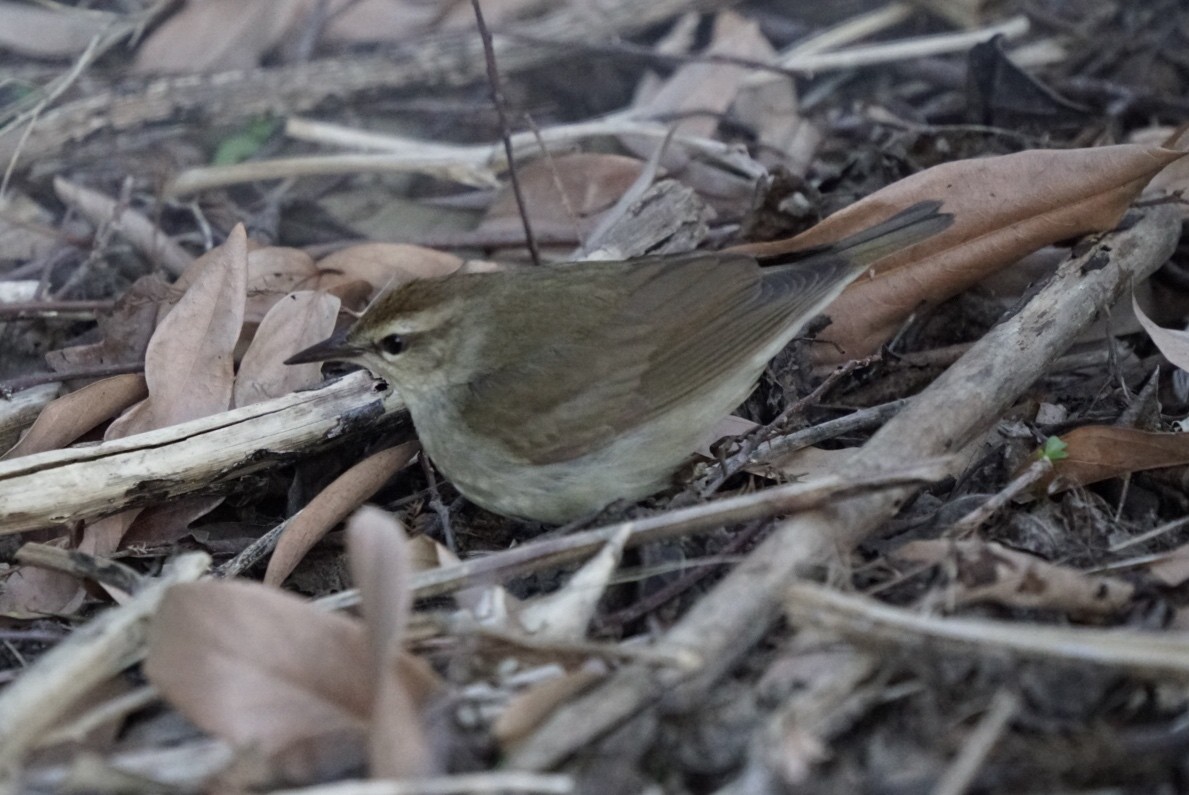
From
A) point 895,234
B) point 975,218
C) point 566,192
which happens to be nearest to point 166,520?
point 566,192

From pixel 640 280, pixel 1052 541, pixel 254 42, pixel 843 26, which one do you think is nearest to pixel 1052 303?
pixel 1052 541

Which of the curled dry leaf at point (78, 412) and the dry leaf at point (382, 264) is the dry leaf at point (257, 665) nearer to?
the curled dry leaf at point (78, 412)

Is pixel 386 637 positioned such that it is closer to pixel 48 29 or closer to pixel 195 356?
pixel 195 356

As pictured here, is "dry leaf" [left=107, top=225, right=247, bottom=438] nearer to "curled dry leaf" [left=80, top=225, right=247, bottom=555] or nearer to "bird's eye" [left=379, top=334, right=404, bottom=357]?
"curled dry leaf" [left=80, top=225, right=247, bottom=555]

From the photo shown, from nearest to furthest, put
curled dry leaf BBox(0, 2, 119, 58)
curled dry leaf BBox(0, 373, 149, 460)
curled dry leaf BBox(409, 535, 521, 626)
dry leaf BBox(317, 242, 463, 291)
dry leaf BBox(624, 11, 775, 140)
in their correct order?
1. curled dry leaf BBox(409, 535, 521, 626)
2. curled dry leaf BBox(0, 373, 149, 460)
3. dry leaf BBox(317, 242, 463, 291)
4. dry leaf BBox(624, 11, 775, 140)
5. curled dry leaf BBox(0, 2, 119, 58)

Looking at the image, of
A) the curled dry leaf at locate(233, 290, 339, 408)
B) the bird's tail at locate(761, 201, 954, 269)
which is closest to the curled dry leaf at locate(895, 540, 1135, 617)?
the bird's tail at locate(761, 201, 954, 269)

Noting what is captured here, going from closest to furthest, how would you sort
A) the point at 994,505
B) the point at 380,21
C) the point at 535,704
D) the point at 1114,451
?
1. the point at 535,704
2. the point at 994,505
3. the point at 1114,451
4. the point at 380,21
